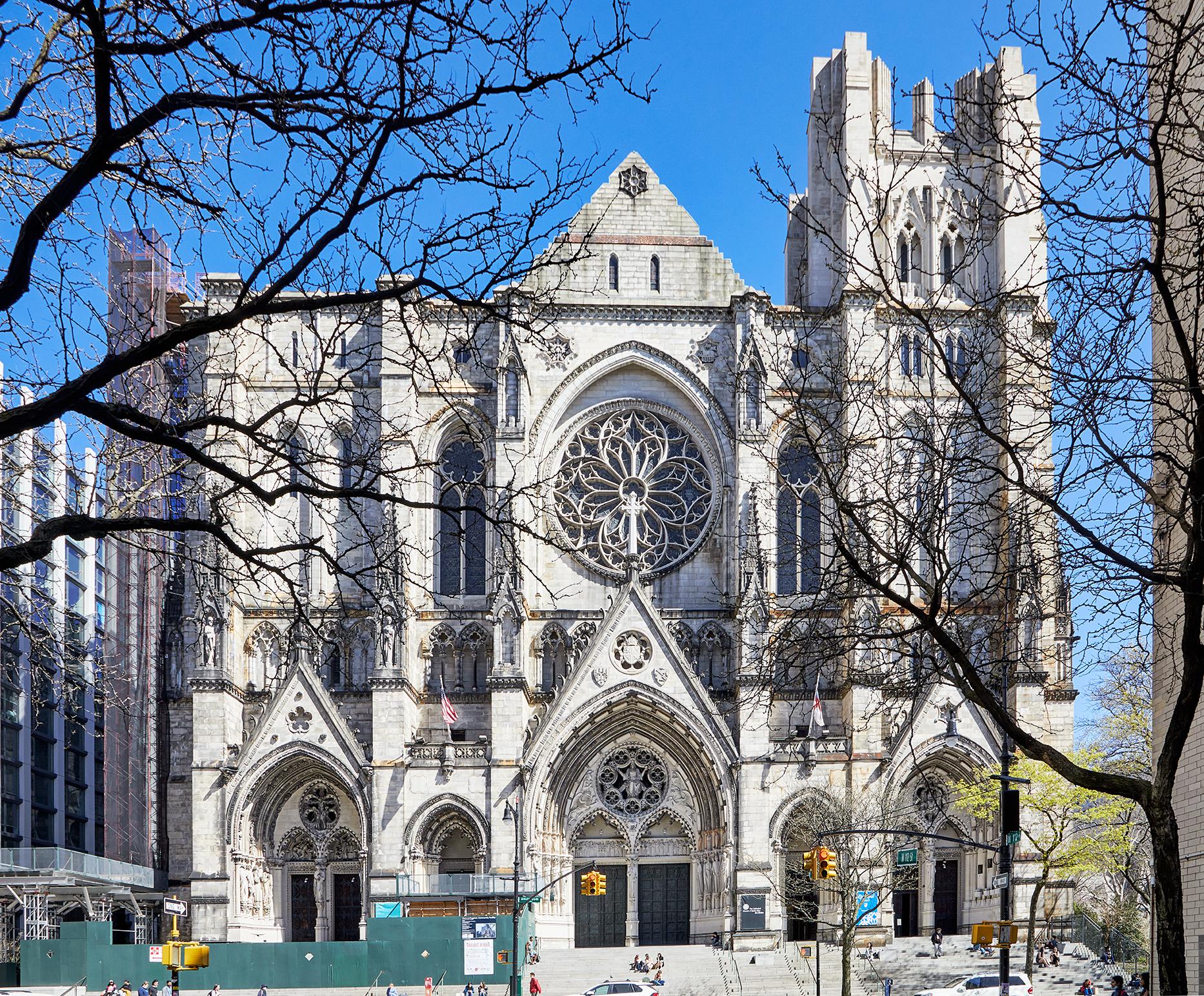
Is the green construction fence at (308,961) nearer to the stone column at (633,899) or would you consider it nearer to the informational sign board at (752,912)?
the stone column at (633,899)

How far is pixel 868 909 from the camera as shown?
125 feet

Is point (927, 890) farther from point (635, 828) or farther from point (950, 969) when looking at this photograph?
point (635, 828)

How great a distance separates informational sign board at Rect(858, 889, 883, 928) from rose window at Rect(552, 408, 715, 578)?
11075 millimetres

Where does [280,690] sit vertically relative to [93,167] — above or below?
below

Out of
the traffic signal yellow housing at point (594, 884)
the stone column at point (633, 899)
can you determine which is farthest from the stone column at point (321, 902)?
the traffic signal yellow housing at point (594, 884)

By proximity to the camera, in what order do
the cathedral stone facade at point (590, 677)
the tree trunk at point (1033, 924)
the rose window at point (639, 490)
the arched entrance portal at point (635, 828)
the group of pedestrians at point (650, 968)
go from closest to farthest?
the tree trunk at point (1033, 924), the group of pedestrians at point (650, 968), the cathedral stone facade at point (590, 677), the arched entrance portal at point (635, 828), the rose window at point (639, 490)

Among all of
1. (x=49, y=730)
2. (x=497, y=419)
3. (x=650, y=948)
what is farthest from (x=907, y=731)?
(x=49, y=730)

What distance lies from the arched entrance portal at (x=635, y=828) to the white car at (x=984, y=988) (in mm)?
10517

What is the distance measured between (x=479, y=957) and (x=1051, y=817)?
15.1m

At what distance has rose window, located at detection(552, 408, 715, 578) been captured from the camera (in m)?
44.8

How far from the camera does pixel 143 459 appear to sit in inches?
432

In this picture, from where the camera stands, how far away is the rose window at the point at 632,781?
143 feet

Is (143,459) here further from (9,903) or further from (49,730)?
(49,730)

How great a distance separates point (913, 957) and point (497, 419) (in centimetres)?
1815
